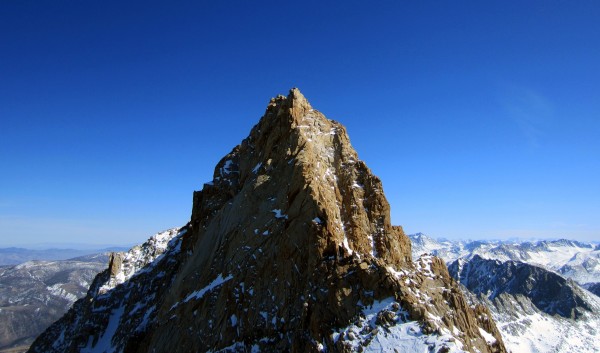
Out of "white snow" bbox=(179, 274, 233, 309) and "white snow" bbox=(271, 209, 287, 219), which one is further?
"white snow" bbox=(179, 274, 233, 309)

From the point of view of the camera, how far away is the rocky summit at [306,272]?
34.9 metres

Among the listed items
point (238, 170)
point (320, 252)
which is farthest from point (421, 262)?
point (238, 170)

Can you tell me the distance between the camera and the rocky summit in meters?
34.9

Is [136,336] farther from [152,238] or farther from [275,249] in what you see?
[152,238]

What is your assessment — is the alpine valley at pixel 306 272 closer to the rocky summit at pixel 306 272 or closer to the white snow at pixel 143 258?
the rocky summit at pixel 306 272

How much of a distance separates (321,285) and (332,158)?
20966 millimetres

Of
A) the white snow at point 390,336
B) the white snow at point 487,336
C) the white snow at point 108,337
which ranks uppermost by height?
the white snow at point 390,336

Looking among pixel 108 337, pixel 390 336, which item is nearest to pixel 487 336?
pixel 390 336

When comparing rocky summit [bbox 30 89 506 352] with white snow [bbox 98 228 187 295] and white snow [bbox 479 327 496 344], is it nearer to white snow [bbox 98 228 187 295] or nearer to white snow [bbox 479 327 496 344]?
white snow [bbox 479 327 496 344]

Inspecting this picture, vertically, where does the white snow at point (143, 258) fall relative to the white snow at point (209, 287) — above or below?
above

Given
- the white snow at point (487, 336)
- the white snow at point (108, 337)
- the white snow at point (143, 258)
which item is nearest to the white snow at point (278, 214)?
the white snow at point (487, 336)

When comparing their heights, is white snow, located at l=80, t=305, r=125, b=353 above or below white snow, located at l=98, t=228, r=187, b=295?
below

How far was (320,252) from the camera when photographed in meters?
40.6

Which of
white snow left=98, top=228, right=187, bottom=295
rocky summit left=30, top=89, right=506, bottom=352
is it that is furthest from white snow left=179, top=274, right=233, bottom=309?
white snow left=98, top=228, right=187, bottom=295
